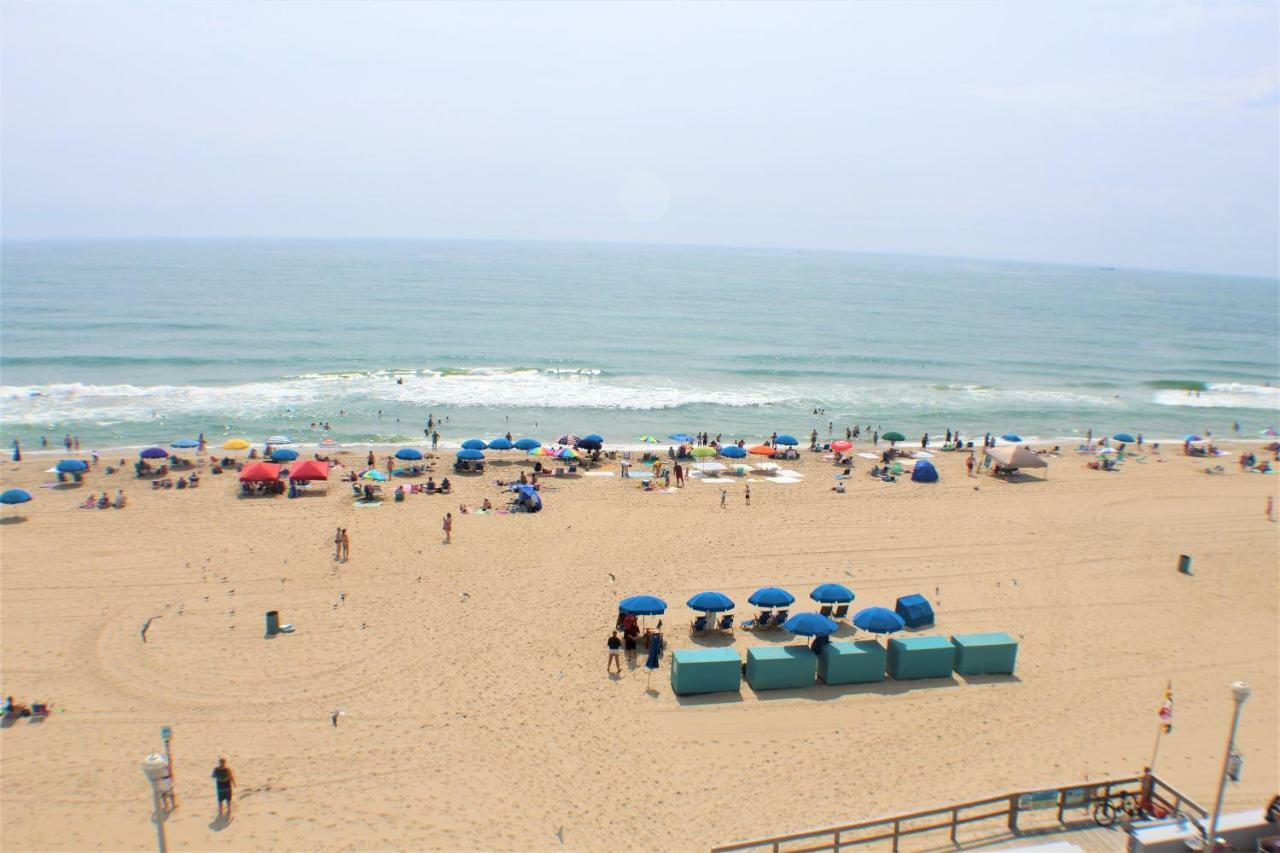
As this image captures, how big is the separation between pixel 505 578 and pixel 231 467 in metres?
15.4

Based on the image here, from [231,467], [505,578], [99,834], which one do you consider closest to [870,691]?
[505,578]

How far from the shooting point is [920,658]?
14.2m

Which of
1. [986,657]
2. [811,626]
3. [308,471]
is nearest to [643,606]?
[811,626]

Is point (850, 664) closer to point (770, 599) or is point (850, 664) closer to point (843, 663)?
point (843, 663)

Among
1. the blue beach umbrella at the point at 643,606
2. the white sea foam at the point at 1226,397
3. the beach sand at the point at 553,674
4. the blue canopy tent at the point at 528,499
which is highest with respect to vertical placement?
the white sea foam at the point at 1226,397

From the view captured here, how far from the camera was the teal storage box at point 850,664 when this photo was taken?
13.9 m

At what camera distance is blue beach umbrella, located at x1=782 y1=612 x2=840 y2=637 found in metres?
14.3

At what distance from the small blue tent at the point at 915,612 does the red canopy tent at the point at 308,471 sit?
58.9 ft

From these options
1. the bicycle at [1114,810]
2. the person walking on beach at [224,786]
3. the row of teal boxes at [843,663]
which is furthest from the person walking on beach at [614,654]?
the bicycle at [1114,810]

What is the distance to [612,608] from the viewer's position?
17.0m

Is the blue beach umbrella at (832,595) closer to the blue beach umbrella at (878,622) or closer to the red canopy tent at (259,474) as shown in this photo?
the blue beach umbrella at (878,622)

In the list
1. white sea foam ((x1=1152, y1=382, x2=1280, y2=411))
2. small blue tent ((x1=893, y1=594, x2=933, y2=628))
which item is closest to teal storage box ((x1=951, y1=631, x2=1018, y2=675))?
small blue tent ((x1=893, y1=594, x2=933, y2=628))

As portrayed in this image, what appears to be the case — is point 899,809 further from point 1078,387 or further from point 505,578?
point 1078,387

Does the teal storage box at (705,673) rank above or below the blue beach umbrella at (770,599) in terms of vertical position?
below
